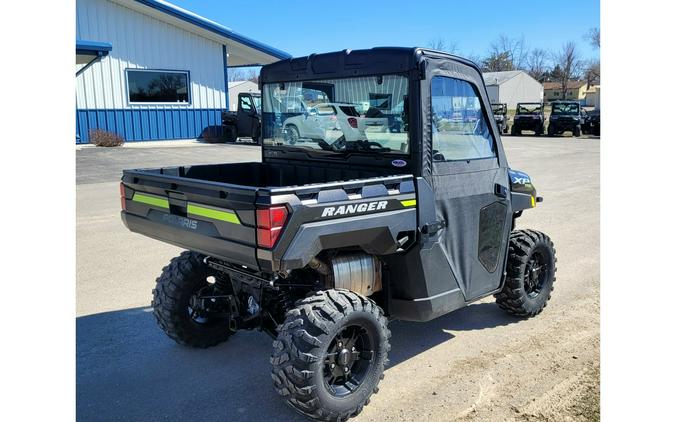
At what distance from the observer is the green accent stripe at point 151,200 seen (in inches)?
136

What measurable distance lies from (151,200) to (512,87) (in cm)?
7346

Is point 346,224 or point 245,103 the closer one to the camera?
point 346,224

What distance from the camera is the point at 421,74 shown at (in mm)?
3400

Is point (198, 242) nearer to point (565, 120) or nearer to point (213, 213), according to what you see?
point (213, 213)

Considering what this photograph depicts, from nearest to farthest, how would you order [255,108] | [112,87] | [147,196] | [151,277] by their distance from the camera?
[147,196], [151,277], [112,87], [255,108]

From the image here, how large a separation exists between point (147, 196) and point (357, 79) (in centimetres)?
155

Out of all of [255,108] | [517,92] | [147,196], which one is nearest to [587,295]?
[147,196]

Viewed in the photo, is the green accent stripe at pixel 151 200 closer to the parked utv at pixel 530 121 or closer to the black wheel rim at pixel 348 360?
the black wheel rim at pixel 348 360

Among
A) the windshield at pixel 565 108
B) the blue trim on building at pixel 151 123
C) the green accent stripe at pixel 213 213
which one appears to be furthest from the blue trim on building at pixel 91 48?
the windshield at pixel 565 108

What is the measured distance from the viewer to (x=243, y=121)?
2300 centimetres

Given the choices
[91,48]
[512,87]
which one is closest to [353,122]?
[91,48]

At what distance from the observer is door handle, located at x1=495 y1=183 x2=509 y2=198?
13.7ft

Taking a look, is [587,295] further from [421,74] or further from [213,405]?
[213,405]

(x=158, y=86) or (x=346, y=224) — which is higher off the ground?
(x=158, y=86)
